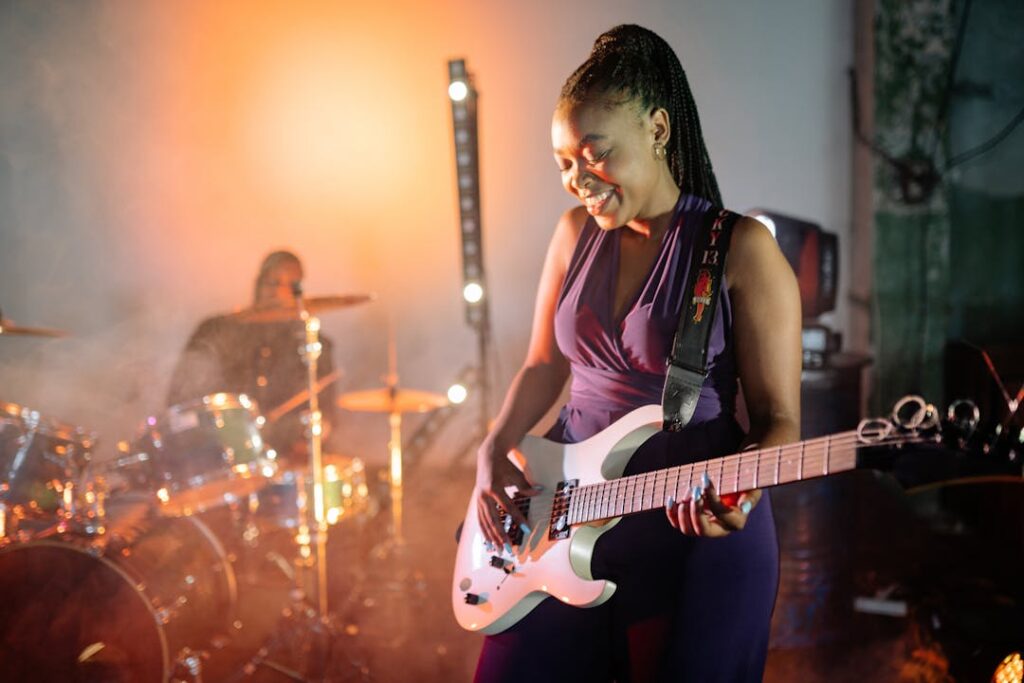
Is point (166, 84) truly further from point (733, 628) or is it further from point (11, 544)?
point (733, 628)

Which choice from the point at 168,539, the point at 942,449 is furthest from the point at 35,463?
the point at 942,449

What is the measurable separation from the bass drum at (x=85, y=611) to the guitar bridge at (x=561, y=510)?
80.9 inches

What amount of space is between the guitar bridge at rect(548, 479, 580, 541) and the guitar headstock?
67cm

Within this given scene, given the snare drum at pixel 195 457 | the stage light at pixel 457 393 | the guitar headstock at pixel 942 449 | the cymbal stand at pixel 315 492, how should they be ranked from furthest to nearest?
the stage light at pixel 457 393 < the cymbal stand at pixel 315 492 < the snare drum at pixel 195 457 < the guitar headstock at pixel 942 449

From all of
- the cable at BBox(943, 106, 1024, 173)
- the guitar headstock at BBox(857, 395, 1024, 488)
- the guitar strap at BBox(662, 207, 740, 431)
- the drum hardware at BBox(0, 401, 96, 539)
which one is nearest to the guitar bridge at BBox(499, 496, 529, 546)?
the guitar strap at BBox(662, 207, 740, 431)

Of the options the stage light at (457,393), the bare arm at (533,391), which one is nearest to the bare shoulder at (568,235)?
the bare arm at (533,391)

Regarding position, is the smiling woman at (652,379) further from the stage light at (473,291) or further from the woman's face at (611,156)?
the stage light at (473,291)

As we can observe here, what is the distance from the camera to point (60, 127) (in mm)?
5371

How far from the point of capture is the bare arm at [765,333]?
1679mm

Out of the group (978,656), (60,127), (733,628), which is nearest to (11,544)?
(733,628)

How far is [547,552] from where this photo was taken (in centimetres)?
186

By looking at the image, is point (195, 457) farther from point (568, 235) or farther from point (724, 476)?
point (724, 476)

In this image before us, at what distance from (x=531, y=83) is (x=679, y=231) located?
3701 millimetres

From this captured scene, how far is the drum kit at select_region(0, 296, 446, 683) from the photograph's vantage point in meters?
3.08
